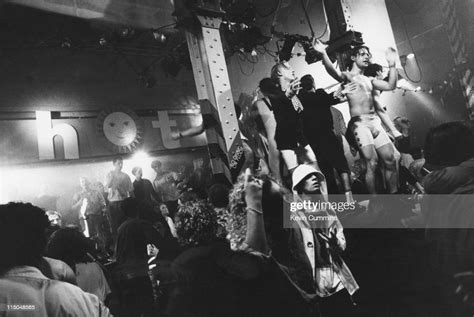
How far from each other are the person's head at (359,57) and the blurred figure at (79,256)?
4244 mm

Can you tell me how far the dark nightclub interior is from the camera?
2482 mm

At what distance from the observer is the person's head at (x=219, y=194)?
331 cm

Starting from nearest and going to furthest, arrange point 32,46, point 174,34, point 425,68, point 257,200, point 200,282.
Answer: point 200,282
point 257,200
point 425,68
point 32,46
point 174,34

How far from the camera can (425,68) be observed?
364 inches

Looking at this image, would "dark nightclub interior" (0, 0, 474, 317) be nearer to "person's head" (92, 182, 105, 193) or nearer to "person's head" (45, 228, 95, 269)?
"person's head" (45, 228, 95, 269)

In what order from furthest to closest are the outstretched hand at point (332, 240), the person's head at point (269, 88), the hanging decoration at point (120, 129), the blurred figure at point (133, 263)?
1. the hanging decoration at point (120, 129)
2. the person's head at point (269, 88)
3. the outstretched hand at point (332, 240)
4. the blurred figure at point (133, 263)

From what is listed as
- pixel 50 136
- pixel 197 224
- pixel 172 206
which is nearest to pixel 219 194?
pixel 197 224

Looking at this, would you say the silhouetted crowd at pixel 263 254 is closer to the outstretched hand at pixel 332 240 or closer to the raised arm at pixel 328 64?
the outstretched hand at pixel 332 240

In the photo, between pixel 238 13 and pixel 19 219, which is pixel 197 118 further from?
pixel 19 219

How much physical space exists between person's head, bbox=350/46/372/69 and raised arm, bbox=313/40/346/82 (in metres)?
0.37

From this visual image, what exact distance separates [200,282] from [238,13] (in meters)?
5.69

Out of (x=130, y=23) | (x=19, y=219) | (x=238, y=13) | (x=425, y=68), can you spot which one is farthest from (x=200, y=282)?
(x=130, y=23)

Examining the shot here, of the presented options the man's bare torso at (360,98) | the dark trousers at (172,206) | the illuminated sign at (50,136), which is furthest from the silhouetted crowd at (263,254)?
the illuminated sign at (50,136)

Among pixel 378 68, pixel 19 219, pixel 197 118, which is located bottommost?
pixel 19 219
